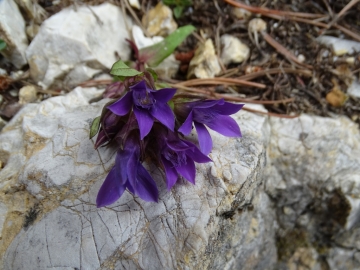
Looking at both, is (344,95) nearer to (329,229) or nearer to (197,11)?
(329,229)

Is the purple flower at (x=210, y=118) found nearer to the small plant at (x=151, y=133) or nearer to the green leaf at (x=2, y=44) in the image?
the small plant at (x=151, y=133)

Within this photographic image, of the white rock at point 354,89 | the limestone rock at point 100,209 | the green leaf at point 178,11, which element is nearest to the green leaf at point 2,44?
the limestone rock at point 100,209

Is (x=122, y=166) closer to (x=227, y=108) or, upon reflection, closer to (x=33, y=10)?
(x=227, y=108)

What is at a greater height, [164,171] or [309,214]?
[164,171]

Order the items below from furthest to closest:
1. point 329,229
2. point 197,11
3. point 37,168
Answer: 1. point 197,11
2. point 329,229
3. point 37,168

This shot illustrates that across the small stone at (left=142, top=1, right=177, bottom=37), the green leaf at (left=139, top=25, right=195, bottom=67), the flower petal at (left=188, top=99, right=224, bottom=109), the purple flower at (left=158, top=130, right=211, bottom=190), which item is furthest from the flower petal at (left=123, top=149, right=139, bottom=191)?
the small stone at (left=142, top=1, right=177, bottom=37)

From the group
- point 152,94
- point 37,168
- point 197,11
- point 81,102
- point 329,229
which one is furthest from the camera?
point 197,11

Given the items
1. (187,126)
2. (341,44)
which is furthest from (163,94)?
(341,44)

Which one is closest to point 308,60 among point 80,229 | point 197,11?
point 197,11
